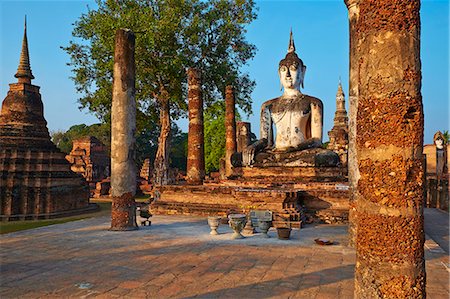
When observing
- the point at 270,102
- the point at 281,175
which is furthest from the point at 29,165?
the point at 281,175

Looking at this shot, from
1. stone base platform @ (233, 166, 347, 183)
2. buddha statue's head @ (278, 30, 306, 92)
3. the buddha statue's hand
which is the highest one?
buddha statue's head @ (278, 30, 306, 92)

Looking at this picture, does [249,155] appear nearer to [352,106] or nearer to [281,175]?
[281,175]

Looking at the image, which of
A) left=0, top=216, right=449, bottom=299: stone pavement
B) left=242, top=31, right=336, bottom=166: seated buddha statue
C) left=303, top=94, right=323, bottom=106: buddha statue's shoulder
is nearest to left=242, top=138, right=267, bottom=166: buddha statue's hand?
left=242, top=31, right=336, bottom=166: seated buddha statue

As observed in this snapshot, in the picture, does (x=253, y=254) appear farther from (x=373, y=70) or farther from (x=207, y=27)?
(x=207, y=27)

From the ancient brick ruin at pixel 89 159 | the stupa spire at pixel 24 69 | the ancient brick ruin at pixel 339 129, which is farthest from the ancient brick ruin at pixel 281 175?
the ancient brick ruin at pixel 89 159

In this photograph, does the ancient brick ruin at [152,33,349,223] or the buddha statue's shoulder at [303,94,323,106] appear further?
the buddha statue's shoulder at [303,94,323,106]

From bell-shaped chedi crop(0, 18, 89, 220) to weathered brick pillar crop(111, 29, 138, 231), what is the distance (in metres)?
7.56

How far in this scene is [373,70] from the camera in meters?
3.73

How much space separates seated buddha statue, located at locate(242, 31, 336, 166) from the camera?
14.1 m

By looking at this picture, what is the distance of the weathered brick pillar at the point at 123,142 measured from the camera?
9.46 m

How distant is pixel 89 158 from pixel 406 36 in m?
31.6

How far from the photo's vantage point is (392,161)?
11.7ft

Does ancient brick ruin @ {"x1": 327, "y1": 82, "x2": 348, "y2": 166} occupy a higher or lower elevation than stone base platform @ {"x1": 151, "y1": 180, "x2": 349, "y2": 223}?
higher

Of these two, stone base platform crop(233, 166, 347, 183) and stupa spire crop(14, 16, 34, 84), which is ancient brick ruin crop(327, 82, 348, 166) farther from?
stupa spire crop(14, 16, 34, 84)
